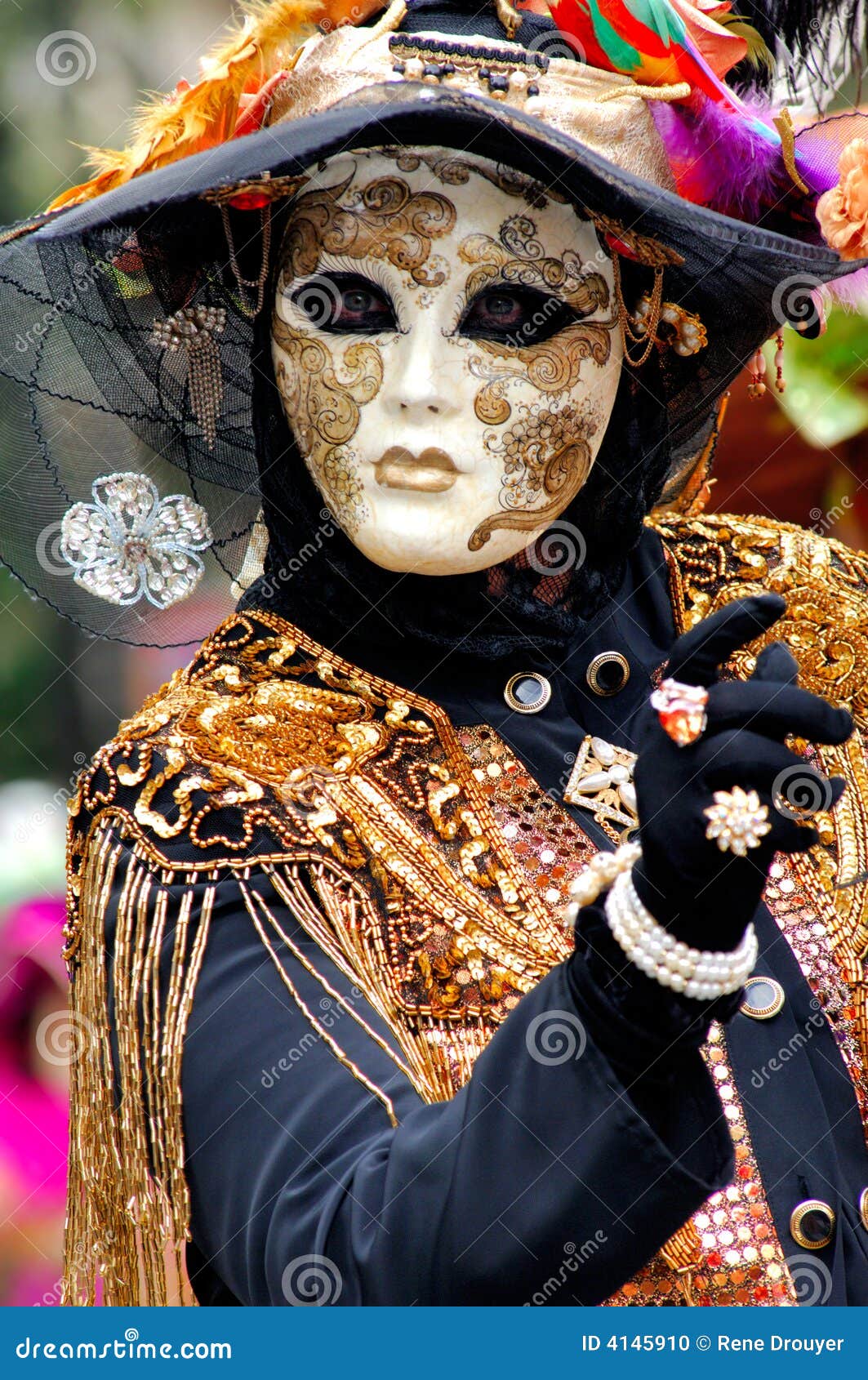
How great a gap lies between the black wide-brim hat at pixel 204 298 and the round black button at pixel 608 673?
1.28ft

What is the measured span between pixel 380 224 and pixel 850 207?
2.05 ft

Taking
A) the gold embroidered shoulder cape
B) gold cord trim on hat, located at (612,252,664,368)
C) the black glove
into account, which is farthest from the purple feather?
the black glove

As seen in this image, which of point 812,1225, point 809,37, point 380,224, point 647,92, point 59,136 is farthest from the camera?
point 59,136

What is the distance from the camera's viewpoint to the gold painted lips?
2.27m

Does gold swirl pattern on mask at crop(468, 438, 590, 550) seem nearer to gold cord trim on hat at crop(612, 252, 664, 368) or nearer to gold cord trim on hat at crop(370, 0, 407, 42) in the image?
gold cord trim on hat at crop(612, 252, 664, 368)

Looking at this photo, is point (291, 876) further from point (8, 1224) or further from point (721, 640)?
point (8, 1224)

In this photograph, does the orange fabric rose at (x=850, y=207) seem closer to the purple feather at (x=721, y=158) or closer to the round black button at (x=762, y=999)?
the purple feather at (x=721, y=158)

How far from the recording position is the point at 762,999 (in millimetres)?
2312

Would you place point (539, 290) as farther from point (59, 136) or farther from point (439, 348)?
point (59, 136)

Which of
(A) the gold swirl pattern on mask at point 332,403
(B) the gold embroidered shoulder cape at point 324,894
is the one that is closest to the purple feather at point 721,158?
(A) the gold swirl pattern on mask at point 332,403

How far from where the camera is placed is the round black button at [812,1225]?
2180 millimetres

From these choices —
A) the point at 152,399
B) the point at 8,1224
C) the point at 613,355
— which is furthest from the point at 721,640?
the point at 8,1224

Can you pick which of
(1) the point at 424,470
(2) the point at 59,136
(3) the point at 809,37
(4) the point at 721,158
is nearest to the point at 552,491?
(1) the point at 424,470

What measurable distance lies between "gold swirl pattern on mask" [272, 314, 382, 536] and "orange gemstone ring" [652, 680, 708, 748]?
27.4 inches
